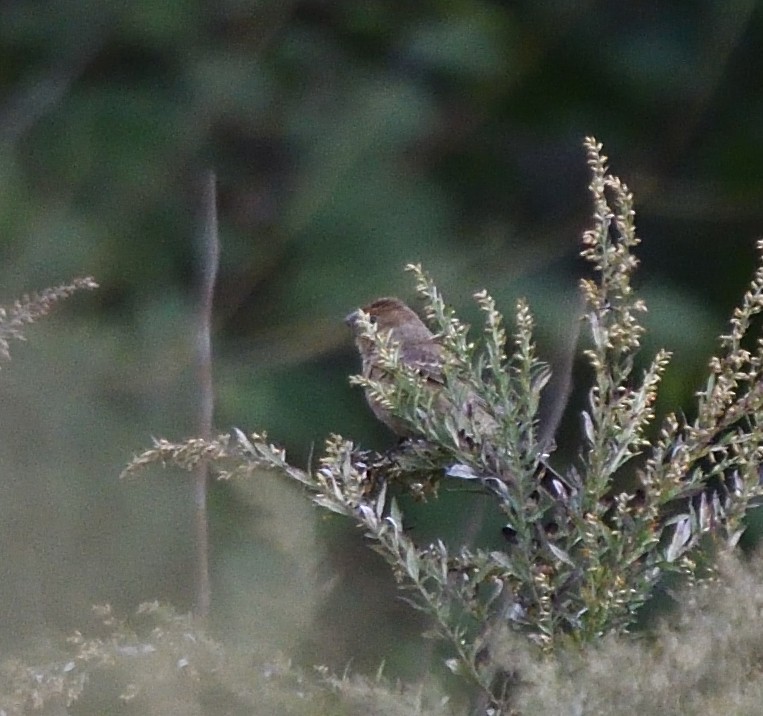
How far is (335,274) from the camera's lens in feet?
8.89

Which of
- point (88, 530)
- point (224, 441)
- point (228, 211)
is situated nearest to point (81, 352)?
point (228, 211)

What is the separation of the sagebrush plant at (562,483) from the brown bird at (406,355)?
0.03 m

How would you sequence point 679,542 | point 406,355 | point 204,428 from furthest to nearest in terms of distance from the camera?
point 406,355, point 204,428, point 679,542

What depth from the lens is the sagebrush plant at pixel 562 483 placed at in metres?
1.03

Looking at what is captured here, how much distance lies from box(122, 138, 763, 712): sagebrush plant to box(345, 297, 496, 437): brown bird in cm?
3

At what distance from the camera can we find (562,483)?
110 centimetres

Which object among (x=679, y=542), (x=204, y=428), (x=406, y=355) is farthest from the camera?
(x=406, y=355)

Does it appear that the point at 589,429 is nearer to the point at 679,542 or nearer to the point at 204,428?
the point at 679,542

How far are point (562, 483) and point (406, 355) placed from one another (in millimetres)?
1009

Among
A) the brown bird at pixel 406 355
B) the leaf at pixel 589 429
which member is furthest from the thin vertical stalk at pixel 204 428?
the leaf at pixel 589 429

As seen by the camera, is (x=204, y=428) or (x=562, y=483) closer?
(x=562, y=483)

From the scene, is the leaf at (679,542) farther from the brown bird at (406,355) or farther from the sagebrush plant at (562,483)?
the brown bird at (406,355)

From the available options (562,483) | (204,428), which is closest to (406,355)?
(204,428)

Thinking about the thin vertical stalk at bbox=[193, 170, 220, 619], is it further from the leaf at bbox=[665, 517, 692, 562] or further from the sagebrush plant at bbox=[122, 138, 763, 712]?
the leaf at bbox=[665, 517, 692, 562]
